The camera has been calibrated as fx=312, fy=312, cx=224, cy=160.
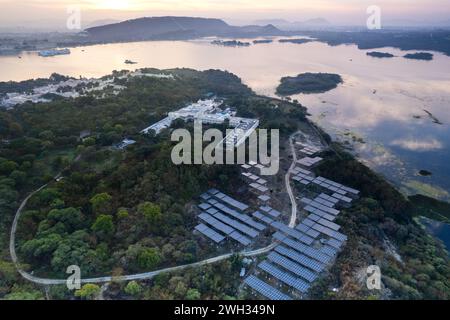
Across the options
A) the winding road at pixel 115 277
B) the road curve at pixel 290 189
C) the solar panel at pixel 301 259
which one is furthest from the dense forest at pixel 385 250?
the winding road at pixel 115 277

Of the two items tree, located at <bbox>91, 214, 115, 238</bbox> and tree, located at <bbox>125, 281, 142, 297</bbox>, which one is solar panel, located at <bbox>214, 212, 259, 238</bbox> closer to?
tree, located at <bbox>91, 214, 115, 238</bbox>

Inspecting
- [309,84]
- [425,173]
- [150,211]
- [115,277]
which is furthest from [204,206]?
[309,84]

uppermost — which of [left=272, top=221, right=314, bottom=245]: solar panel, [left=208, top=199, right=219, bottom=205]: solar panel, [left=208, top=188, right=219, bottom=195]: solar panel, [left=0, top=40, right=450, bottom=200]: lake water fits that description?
[left=0, top=40, right=450, bottom=200]: lake water

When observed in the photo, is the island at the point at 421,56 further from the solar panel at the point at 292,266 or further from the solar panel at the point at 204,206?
the solar panel at the point at 292,266

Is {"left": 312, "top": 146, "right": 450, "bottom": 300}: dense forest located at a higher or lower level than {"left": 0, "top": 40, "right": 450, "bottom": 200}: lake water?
lower

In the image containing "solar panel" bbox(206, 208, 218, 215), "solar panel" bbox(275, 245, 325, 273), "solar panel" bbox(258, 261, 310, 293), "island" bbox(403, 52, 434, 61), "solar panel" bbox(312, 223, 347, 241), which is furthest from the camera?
"island" bbox(403, 52, 434, 61)

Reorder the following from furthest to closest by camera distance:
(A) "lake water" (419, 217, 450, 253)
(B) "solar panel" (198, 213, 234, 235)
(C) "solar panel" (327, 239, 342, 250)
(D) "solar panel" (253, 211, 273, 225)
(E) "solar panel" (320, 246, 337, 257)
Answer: (A) "lake water" (419, 217, 450, 253), (D) "solar panel" (253, 211, 273, 225), (B) "solar panel" (198, 213, 234, 235), (C) "solar panel" (327, 239, 342, 250), (E) "solar panel" (320, 246, 337, 257)

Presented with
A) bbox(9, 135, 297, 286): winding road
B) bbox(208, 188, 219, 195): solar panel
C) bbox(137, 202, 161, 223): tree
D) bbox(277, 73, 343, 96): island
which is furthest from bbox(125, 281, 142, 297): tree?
bbox(277, 73, 343, 96): island
